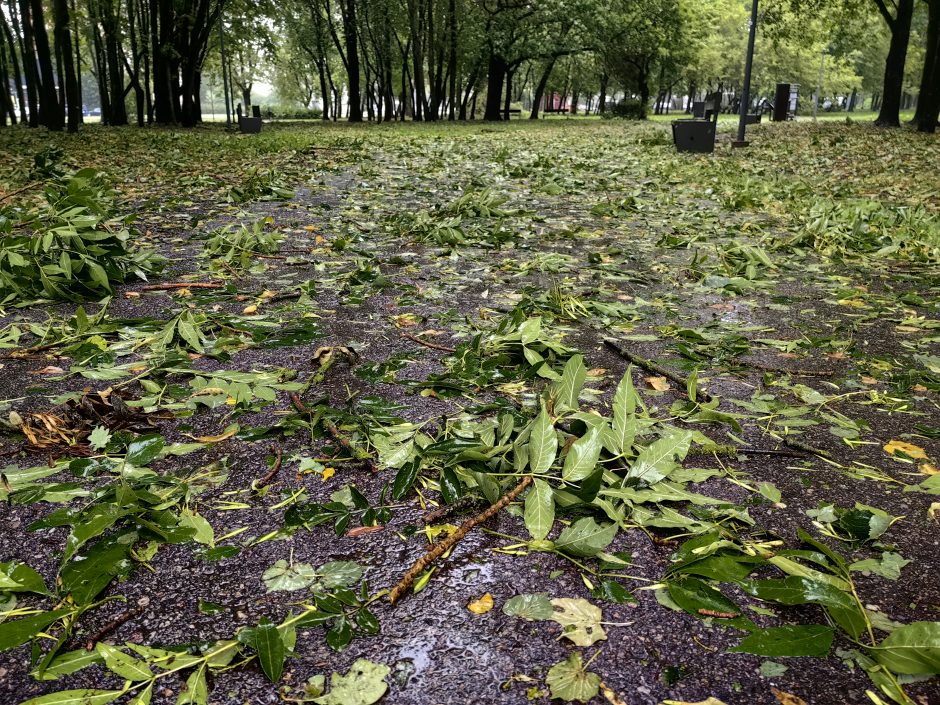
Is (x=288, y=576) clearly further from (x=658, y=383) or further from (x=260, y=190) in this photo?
(x=260, y=190)

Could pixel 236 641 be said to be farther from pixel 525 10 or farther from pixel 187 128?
pixel 525 10

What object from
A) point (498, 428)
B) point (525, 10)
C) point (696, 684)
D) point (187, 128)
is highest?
point (525, 10)

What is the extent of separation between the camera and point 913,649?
54.3 inches

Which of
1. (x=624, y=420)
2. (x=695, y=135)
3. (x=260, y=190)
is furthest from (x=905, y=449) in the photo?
(x=695, y=135)

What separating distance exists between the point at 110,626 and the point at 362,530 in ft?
2.13

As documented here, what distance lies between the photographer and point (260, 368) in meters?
3.03

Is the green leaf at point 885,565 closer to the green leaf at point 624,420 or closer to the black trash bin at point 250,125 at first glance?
the green leaf at point 624,420

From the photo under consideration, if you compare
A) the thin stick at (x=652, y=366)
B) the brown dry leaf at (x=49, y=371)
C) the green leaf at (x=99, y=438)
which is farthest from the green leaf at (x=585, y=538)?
the brown dry leaf at (x=49, y=371)

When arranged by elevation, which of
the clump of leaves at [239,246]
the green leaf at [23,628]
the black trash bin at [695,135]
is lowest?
the green leaf at [23,628]

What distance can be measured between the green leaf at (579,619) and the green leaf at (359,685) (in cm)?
41

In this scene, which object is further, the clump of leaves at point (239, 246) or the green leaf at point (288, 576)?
the clump of leaves at point (239, 246)

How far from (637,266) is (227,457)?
145 inches

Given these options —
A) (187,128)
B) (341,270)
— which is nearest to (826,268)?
(341,270)

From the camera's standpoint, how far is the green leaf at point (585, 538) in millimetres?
1750
